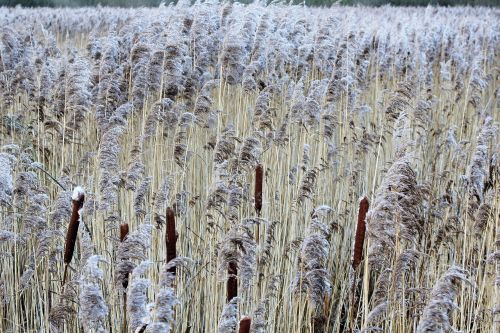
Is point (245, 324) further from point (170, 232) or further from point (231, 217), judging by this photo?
point (231, 217)

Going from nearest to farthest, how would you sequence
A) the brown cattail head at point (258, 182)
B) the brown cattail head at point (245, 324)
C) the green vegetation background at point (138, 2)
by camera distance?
the brown cattail head at point (245, 324) → the brown cattail head at point (258, 182) → the green vegetation background at point (138, 2)

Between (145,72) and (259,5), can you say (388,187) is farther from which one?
(259,5)

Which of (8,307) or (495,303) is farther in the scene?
(8,307)

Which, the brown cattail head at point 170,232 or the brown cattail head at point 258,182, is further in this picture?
the brown cattail head at point 258,182

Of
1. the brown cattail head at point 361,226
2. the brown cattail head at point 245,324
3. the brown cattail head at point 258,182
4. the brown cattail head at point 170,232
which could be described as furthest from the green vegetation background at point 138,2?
the brown cattail head at point 245,324

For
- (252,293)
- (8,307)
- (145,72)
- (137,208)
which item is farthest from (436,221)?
(8,307)

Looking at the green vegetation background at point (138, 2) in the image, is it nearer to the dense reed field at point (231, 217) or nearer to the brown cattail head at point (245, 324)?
the dense reed field at point (231, 217)

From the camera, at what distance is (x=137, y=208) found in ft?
10.8

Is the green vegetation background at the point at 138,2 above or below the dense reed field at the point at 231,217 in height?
above

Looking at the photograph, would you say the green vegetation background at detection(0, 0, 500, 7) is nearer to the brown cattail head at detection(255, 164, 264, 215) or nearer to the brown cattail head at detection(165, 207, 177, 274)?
the brown cattail head at detection(255, 164, 264, 215)

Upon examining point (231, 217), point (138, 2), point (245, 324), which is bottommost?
point (231, 217)

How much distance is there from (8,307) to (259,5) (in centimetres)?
301

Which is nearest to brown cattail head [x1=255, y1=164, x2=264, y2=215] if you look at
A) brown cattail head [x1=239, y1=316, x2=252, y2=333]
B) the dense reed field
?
the dense reed field

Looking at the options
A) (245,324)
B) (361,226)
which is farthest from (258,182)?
(245,324)
